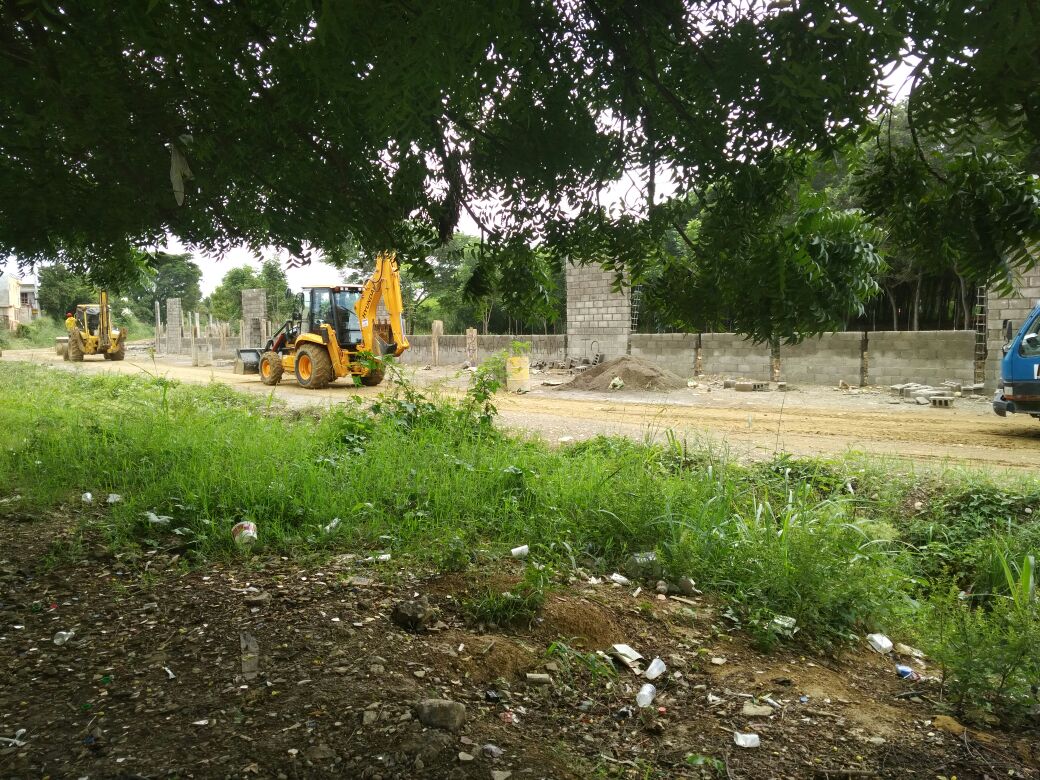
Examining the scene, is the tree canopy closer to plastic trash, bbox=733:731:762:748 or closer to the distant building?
plastic trash, bbox=733:731:762:748

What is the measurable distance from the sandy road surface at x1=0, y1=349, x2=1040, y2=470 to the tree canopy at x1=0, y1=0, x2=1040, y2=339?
436cm

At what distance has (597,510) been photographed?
5.31 m

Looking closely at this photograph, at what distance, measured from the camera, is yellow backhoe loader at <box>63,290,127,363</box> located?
28844mm

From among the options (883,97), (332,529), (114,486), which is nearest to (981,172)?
(883,97)

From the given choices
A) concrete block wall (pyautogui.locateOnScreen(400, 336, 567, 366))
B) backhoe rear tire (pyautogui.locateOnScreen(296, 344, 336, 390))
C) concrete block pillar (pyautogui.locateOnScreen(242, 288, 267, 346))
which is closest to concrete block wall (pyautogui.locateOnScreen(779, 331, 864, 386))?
concrete block wall (pyautogui.locateOnScreen(400, 336, 567, 366))

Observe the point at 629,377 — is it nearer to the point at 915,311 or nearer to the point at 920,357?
the point at 920,357

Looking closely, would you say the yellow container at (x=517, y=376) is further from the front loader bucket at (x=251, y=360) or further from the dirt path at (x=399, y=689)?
the dirt path at (x=399, y=689)

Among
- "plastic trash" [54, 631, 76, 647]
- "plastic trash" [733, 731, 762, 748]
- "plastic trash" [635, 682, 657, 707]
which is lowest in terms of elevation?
"plastic trash" [733, 731, 762, 748]

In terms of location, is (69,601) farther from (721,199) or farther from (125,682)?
(721,199)

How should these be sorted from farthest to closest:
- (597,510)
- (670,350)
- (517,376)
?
(670,350)
(517,376)
(597,510)

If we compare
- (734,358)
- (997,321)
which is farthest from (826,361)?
(997,321)

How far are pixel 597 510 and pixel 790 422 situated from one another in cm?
725

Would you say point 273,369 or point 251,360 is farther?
point 251,360

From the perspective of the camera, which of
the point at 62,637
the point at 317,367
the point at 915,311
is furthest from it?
the point at 915,311
